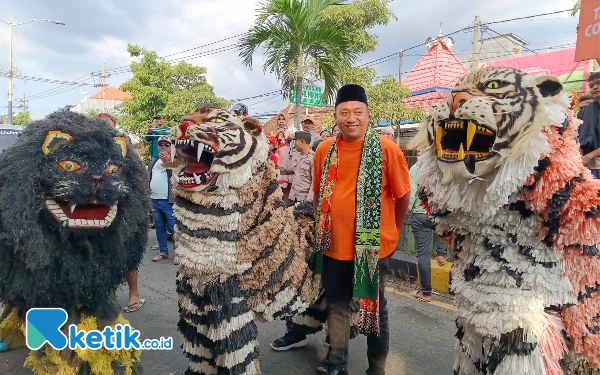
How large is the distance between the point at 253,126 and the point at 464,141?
46.4 inches

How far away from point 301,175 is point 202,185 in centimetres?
314

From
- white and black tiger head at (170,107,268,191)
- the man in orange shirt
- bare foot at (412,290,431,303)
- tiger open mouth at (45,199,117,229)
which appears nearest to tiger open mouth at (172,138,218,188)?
white and black tiger head at (170,107,268,191)

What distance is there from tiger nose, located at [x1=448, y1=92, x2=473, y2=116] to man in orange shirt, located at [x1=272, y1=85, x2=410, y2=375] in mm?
770

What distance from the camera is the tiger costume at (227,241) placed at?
2.17 m

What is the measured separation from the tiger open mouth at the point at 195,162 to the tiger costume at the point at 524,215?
1.12m

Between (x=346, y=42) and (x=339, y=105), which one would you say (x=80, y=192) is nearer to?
(x=339, y=105)

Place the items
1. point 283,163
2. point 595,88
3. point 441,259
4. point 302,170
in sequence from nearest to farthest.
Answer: point 595,88 → point 441,259 → point 302,170 → point 283,163

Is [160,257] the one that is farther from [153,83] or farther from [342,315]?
[153,83]

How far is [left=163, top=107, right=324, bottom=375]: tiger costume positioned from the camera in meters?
2.17

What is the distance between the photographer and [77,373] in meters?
2.38

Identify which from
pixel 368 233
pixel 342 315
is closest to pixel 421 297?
pixel 342 315

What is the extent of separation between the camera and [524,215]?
1.65 metres

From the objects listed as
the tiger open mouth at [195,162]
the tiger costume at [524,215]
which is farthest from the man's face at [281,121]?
the tiger costume at [524,215]

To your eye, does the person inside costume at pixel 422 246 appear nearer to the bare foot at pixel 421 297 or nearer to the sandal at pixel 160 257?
the bare foot at pixel 421 297
